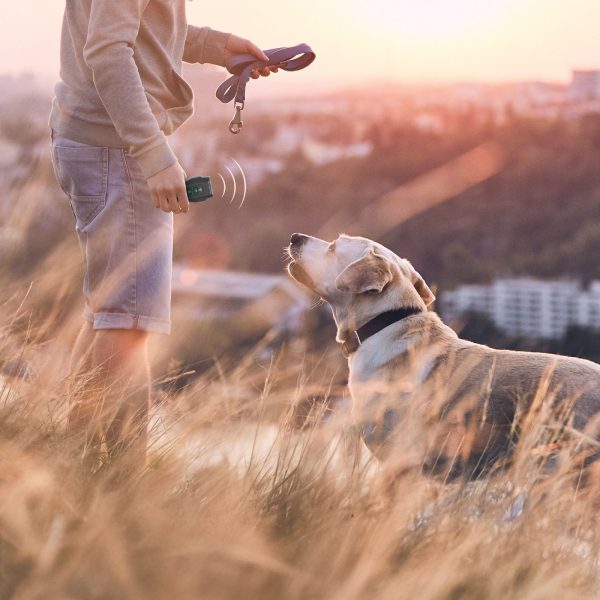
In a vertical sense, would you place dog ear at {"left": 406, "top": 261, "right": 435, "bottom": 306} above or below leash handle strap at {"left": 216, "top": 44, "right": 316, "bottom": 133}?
below

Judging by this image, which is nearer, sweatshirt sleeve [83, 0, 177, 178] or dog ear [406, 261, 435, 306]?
sweatshirt sleeve [83, 0, 177, 178]

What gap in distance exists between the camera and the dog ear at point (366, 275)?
13.2 ft

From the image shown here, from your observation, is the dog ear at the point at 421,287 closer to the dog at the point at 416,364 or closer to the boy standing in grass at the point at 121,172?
the dog at the point at 416,364

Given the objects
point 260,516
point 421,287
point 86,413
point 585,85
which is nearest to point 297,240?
point 421,287

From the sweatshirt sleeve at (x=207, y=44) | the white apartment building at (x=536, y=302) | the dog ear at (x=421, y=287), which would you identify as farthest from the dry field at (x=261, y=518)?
the white apartment building at (x=536, y=302)

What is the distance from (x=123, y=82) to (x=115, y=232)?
453mm

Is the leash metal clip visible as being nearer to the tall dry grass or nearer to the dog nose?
the tall dry grass

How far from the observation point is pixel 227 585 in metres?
1.98

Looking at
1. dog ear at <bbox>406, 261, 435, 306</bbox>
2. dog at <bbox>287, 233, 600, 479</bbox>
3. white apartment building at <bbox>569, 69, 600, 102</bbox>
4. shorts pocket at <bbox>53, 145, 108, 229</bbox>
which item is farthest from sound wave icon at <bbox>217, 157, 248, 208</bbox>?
white apartment building at <bbox>569, 69, 600, 102</bbox>

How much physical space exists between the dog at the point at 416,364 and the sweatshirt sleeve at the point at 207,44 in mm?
1038

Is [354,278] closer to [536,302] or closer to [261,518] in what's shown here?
[261,518]

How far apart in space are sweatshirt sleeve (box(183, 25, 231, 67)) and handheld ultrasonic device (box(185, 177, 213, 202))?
2.54 ft

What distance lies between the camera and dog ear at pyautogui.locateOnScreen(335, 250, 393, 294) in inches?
158

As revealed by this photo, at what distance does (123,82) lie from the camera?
287cm
